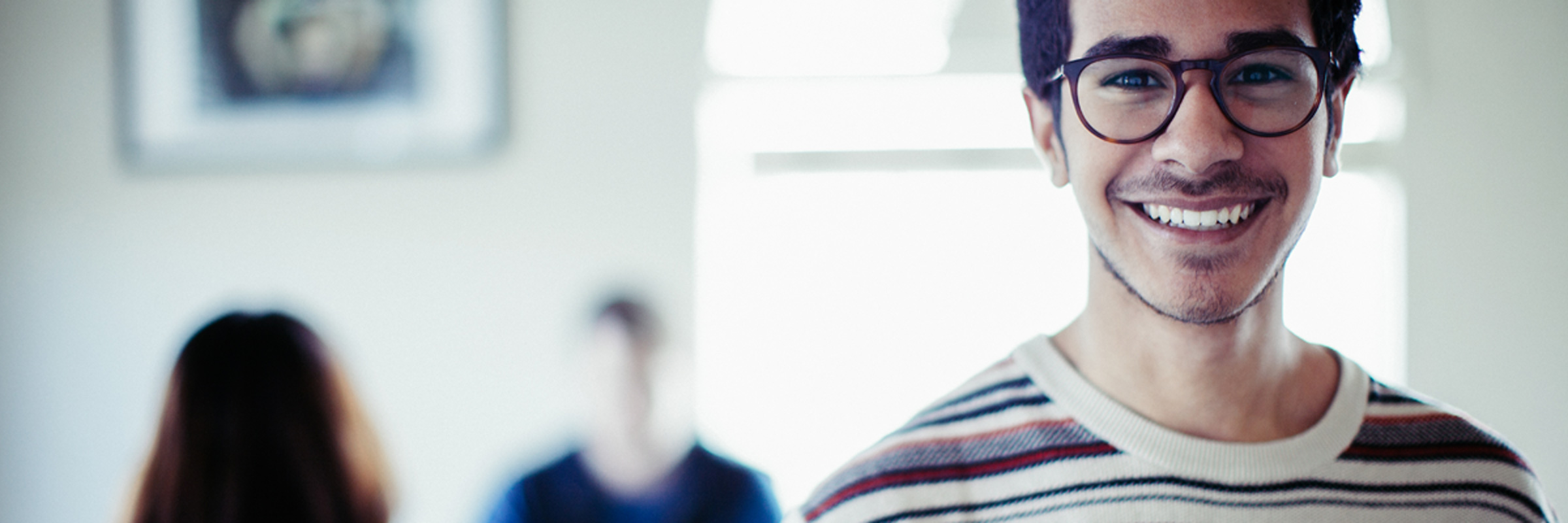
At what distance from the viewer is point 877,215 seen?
2145 millimetres

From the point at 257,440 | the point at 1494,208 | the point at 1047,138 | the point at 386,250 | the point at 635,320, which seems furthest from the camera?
the point at 386,250

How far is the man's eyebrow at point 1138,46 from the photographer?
69cm

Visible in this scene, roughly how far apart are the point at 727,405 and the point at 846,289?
39 centimetres

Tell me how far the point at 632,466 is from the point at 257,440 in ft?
2.41

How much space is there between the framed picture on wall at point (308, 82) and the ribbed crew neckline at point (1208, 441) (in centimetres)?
163

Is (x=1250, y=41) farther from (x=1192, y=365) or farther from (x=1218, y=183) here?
(x=1192, y=365)

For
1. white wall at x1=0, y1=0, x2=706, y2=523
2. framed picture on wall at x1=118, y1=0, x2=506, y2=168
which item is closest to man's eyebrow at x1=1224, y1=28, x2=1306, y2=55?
white wall at x1=0, y1=0, x2=706, y2=523

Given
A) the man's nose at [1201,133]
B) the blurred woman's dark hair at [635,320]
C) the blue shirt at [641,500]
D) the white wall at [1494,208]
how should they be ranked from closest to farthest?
the man's nose at [1201,133] → the blue shirt at [641,500] → the blurred woman's dark hair at [635,320] → the white wall at [1494,208]

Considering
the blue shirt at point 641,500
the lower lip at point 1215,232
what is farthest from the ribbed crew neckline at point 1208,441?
the blue shirt at point 641,500

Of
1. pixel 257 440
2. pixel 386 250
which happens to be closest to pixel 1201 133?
pixel 257 440

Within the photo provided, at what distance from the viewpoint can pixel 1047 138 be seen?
2.66 ft

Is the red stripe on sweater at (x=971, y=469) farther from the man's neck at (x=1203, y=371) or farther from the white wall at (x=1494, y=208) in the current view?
the white wall at (x=1494, y=208)

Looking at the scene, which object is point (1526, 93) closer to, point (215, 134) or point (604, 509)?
point (604, 509)

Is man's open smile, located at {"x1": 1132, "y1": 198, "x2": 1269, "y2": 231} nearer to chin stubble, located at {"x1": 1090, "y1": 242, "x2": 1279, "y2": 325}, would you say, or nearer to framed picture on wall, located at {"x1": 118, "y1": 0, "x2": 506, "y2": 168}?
chin stubble, located at {"x1": 1090, "y1": 242, "x2": 1279, "y2": 325}
